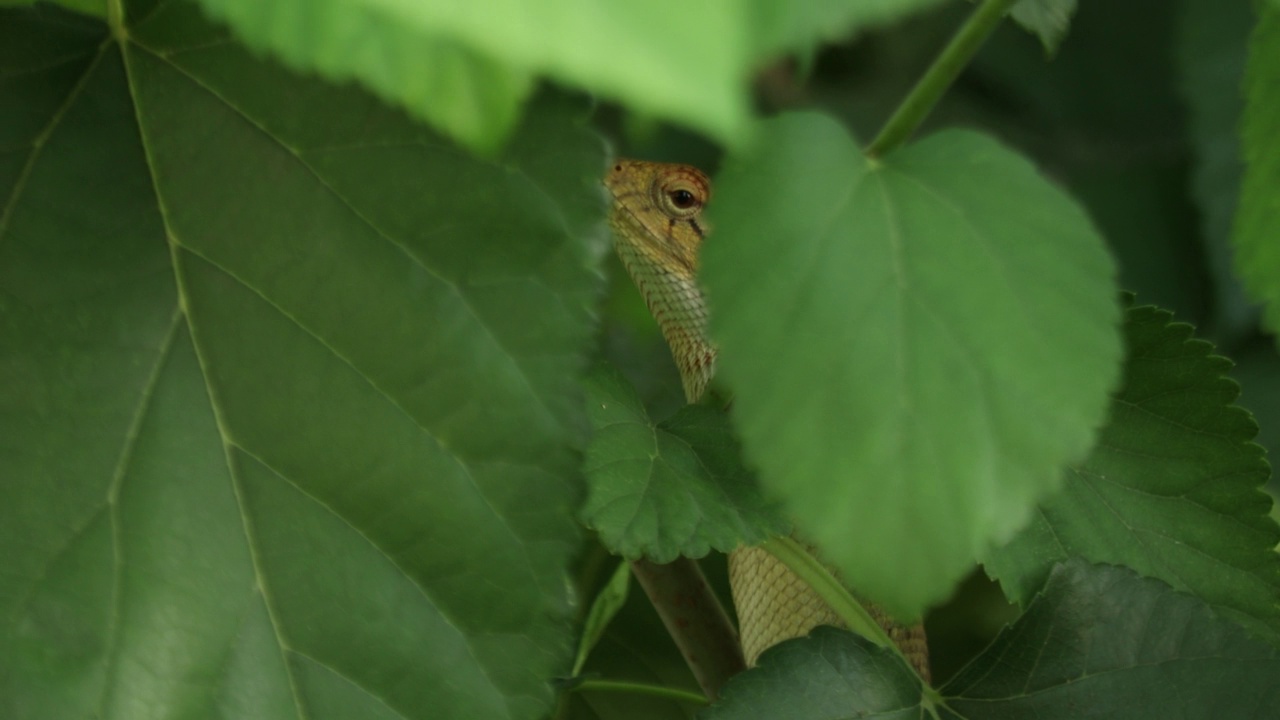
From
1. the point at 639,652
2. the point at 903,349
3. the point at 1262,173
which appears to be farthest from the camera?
the point at 639,652

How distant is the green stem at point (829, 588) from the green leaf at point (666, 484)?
0.08 metres

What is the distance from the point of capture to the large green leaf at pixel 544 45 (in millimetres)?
223

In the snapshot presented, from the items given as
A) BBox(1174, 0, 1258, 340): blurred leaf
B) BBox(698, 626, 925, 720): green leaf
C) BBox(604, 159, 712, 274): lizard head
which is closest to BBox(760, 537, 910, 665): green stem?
BBox(698, 626, 925, 720): green leaf

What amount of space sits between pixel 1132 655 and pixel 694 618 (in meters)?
0.25

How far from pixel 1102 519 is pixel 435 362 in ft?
1.31

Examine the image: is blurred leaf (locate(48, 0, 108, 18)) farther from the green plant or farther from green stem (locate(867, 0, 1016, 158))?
green stem (locate(867, 0, 1016, 158))

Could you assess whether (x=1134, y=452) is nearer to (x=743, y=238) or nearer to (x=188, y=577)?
(x=743, y=238)

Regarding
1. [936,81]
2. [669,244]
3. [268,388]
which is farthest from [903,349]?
[669,244]

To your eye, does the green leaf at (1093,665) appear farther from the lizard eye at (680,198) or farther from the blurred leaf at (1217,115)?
the blurred leaf at (1217,115)

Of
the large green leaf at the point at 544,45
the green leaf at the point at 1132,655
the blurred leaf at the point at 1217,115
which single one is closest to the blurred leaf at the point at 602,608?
the green leaf at the point at 1132,655

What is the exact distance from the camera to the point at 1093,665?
66 cm

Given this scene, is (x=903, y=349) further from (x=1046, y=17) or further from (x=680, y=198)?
(x=680, y=198)

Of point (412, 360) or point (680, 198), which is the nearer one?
point (412, 360)

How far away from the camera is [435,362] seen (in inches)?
18.5
